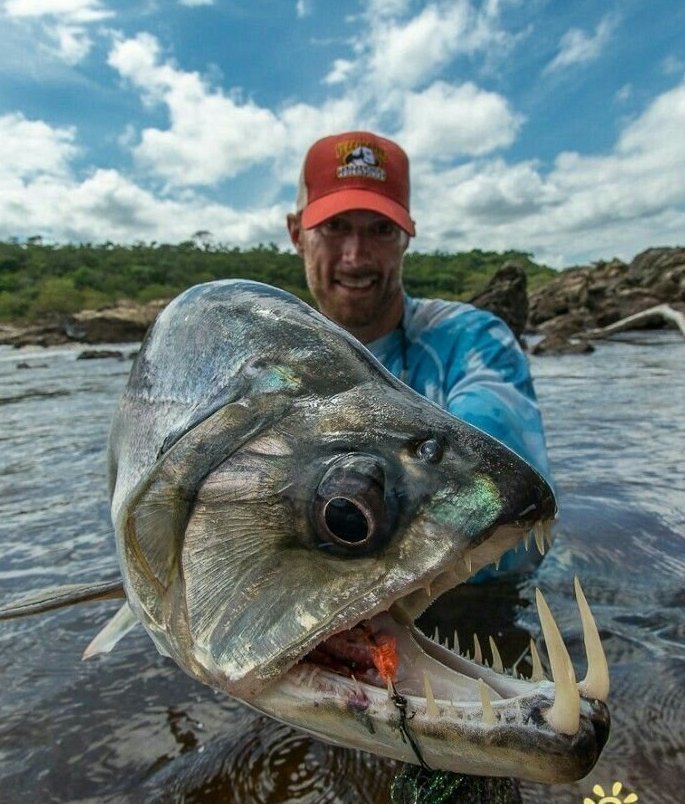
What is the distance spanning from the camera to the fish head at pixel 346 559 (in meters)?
1.29

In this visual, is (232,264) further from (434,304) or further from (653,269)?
(434,304)

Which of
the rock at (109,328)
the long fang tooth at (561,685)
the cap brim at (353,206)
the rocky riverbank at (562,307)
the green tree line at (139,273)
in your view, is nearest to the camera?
→ the long fang tooth at (561,685)

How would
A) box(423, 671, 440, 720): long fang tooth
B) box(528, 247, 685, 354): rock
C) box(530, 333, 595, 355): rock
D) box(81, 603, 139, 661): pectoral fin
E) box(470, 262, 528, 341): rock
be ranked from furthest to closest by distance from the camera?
1. box(528, 247, 685, 354): rock
2. box(530, 333, 595, 355): rock
3. box(470, 262, 528, 341): rock
4. box(81, 603, 139, 661): pectoral fin
5. box(423, 671, 440, 720): long fang tooth

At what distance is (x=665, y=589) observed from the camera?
3.60 m

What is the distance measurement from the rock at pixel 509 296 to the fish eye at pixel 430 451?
54.6 feet

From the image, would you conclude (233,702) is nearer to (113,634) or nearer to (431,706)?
(113,634)

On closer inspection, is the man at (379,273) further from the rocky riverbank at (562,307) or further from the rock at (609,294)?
the rock at (609,294)

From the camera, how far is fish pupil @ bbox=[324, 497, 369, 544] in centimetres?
138

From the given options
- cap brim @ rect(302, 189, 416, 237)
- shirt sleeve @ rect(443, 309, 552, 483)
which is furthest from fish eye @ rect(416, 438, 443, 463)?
cap brim @ rect(302, 189, 416, 237)

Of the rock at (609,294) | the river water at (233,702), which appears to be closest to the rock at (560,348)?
the rock at (609,294)

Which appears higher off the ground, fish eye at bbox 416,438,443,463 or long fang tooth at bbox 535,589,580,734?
fish eye at bbox 416,438,443,463

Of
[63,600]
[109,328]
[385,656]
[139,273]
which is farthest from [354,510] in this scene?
[139,273]

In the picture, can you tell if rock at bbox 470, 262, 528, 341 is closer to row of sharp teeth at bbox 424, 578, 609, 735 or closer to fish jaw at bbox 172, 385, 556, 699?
fish jaw at bbox 172, 385, 556, 699

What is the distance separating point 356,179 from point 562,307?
34673 mm
